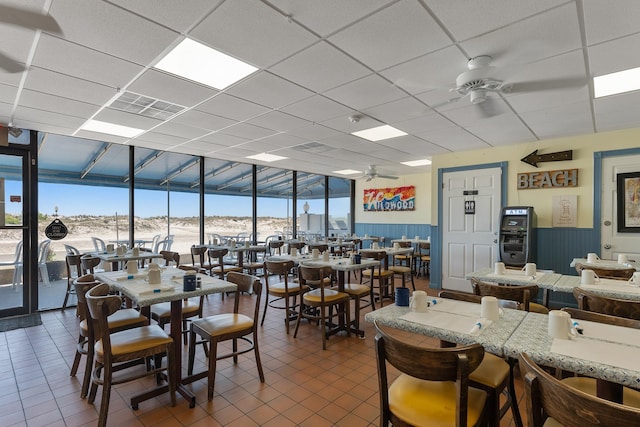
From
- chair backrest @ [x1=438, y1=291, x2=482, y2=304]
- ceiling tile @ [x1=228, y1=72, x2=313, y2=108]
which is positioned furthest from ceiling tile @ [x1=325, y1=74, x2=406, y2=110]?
chair backrest @ [x1=438, y1=291, x2=482, y2=304]

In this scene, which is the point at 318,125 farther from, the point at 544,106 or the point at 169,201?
the point at 169,201

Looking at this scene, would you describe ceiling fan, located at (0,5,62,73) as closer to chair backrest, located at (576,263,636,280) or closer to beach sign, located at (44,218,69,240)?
beach sign, located at (44,218,69,240)

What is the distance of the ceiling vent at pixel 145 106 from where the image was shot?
11.2ft

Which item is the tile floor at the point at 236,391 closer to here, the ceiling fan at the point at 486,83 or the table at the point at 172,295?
the table at the point at 172,295

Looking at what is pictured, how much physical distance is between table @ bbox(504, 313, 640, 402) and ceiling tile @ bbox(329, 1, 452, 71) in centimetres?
192

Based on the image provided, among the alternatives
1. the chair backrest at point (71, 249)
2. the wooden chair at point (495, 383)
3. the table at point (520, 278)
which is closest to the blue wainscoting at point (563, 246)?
the table at point (520, 278)

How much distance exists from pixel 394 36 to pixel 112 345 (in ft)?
9.50

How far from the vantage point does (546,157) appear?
514cm

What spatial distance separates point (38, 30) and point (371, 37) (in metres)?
2.26

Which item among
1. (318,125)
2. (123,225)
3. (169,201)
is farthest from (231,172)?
(318,125)

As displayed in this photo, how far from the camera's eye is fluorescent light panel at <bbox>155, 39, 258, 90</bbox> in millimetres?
2492

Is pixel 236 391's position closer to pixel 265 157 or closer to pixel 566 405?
pixel 566 405

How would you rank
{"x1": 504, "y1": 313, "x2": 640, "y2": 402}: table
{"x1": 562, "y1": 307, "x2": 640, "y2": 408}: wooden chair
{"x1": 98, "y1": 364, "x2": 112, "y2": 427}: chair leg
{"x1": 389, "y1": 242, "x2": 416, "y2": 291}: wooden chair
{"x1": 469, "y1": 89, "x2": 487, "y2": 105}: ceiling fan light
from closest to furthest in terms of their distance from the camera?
{"x1": 504, "y1": 313, "x2": 640, "y2": 402}: table, {"x1": 562, "y1": 307, "x2": 640, "y2": 408}: wooden chair, {"x1": 98, "y1": 364, "x2": 112, "y2": 427}: chair leg, {"x1": 469, "y1": 89, "x2": 487, "y2": 105}: ceiling fan light, {"x1": 389, "y1": 242, "x2": 416, "y2": 291}: wooden chair


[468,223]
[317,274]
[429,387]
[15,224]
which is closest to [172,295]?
[317,274]
